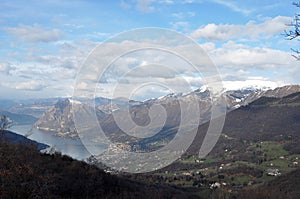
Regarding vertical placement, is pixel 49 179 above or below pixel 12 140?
above

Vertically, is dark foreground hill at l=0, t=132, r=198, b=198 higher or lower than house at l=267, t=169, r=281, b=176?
higher

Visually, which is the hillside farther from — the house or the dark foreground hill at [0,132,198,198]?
the house

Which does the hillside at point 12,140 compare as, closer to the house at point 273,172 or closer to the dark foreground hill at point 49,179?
the dark foreground hill at point 49,179

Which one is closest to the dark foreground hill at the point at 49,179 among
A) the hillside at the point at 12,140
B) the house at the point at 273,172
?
the hillside at the point at 12,140

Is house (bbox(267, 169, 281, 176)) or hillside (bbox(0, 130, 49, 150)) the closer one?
hillside (bbox(0, 130, 49, 150))

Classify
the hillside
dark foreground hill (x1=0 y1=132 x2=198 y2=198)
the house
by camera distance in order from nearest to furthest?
dark foreground hill (x1=0 y1=132 x2=198 y2=198) < the hillside < the house

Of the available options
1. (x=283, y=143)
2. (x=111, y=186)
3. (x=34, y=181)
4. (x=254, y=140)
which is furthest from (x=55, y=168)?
(x=254, y=140)

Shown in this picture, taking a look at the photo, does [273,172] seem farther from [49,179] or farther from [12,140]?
[49,179]

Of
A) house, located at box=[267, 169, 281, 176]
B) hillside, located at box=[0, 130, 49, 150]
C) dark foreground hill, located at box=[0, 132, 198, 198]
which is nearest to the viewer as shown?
dark foreground hill, located at box=[0, 132, 198, 198]

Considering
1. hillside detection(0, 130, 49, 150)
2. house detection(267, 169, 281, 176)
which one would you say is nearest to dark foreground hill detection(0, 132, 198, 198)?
hillside detection(0, 130, 49, 150)

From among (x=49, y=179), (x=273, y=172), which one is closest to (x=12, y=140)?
(x=49, y=179)
